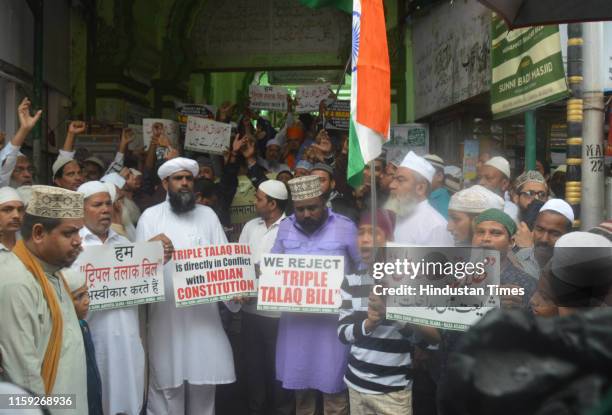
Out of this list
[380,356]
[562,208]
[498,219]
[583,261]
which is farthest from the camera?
[562,208]

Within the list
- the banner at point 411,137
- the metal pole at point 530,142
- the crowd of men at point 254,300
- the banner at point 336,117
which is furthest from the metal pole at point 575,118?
the banner at point 411,137

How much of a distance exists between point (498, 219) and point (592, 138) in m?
1.08

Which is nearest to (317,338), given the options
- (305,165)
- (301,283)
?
(301,283)

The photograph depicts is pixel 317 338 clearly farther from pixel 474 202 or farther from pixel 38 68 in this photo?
pixel 38 68

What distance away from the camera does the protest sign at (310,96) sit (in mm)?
10977

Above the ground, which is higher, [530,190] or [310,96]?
[310,96]

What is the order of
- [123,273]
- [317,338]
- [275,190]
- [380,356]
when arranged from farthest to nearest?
[275,190] < [317,338] < [123,273] < [380,356]

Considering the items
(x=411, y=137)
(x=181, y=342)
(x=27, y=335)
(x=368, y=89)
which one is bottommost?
(x=181, y=342)

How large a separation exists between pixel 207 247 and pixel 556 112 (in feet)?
16.5

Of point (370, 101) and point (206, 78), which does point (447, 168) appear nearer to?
point (370, 101)

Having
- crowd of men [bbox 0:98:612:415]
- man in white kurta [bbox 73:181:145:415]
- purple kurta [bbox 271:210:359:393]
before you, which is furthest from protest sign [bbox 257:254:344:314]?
man in white kurta [bbox 73:181:145:415]

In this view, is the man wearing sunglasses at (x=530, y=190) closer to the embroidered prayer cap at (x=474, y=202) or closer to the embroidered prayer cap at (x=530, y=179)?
the embroidered prayer cap at (x=530, y=179)

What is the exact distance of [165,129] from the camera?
827cm

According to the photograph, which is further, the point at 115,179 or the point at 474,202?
the point at 115,179
